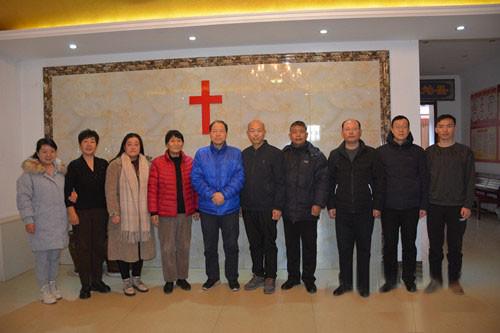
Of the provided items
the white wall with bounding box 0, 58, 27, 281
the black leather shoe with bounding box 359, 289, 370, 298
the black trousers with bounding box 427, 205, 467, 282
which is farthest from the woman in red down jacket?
the black trousers with bounding box 427, 205, 467, 282

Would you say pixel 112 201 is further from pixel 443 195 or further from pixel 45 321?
pixel 443 195

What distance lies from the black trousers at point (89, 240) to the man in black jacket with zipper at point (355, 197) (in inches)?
77.8

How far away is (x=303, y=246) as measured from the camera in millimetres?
3139

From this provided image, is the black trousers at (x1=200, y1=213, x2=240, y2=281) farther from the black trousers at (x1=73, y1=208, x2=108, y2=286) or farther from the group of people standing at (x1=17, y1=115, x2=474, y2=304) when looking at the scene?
the black trousers at (x1=73, y1=208, x2=108, y2=286)

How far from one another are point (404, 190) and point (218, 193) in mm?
1489

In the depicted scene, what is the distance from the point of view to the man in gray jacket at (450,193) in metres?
2.93

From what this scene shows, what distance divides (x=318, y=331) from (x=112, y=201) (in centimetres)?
187

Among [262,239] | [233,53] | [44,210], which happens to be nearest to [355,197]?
[262,239]

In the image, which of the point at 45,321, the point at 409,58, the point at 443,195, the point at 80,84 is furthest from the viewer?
the point at 80,84

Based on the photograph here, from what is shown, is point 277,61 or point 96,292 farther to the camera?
point 277,61

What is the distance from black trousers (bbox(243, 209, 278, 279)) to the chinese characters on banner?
544 centimetres

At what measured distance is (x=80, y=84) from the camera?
4328 mm

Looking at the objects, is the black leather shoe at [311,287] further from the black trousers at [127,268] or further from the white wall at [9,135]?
the white wall at [9,135]

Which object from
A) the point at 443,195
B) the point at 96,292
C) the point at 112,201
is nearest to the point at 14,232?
the point at 96,292
